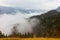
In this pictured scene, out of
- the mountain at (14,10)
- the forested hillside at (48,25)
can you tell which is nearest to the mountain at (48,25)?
the forested hillside at (48,25)

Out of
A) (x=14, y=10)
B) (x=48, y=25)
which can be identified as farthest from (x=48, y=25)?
(x=14, y=10)

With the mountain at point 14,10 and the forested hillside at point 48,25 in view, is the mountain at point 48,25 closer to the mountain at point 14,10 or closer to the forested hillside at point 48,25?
the forested hillside at point 48,25

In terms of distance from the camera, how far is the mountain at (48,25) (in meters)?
2.41

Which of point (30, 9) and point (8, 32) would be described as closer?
point (8, 32)

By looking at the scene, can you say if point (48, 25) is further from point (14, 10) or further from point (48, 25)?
point (14, 10)

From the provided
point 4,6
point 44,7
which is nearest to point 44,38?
point 44,7

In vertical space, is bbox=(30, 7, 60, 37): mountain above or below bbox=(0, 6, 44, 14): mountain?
below

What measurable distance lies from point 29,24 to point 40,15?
0.21 m

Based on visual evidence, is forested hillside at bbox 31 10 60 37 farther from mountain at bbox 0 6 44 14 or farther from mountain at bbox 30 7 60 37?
mountain at bbox 0 6 44 14

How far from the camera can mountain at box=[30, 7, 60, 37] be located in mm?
2406

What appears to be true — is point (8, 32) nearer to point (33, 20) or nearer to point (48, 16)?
point (33, 20)

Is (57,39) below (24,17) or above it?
below

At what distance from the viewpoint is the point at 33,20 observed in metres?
2.42

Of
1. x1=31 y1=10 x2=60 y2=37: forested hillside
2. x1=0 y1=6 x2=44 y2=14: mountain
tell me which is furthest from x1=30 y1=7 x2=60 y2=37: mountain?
x1=0 y1=6 x2=44 y2=14: mountain
